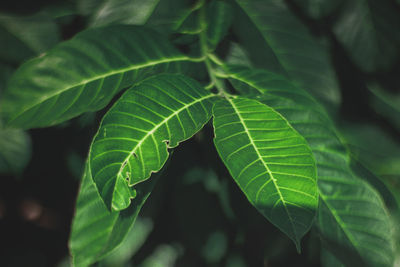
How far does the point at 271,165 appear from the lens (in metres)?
0.58

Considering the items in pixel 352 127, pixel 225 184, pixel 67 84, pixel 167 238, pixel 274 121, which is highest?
pixel 67 84

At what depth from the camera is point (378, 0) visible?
3.65ft

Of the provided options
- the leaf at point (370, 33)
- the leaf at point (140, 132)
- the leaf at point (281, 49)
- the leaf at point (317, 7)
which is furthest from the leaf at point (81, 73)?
the leaf at point (370, 33)

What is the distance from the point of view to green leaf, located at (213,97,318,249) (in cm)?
54

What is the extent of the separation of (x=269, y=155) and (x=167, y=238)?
2.16ft

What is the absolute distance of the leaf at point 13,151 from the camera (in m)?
0.89

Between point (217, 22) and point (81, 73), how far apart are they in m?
0.37

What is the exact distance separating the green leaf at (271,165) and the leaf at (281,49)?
435mm

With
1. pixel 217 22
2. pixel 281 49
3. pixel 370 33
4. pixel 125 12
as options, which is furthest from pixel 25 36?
pixel 370 33

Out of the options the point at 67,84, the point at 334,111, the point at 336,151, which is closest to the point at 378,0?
the point at 334,111

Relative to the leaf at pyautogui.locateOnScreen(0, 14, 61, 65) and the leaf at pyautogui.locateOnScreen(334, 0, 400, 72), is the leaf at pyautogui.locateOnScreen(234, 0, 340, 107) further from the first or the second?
the leaf at pyautogui.locateOnScreen(0, 14, 61, 65)

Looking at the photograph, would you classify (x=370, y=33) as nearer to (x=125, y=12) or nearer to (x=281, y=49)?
(x=281, y=49)

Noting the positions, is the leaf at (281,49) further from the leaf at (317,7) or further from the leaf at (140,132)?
the leaf at (140,132)

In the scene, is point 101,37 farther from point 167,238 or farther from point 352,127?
point 352,127
